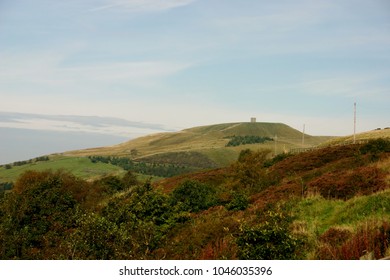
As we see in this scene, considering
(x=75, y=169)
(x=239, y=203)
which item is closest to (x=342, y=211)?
(x=239, y=203)

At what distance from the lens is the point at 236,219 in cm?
1995

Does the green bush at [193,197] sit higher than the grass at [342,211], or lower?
lower

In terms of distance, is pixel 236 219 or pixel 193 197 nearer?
pixel 236 219

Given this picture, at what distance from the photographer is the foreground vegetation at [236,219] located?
11.6 m

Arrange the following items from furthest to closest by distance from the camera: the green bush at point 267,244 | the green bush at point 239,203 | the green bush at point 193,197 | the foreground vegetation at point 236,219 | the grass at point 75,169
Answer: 1. the grass at point 75,169
2. the green bush at point 193,197
3. the green bush at point 239,203
4. the foreground vegetation at point 236,219
5. the green bush at point 267,244

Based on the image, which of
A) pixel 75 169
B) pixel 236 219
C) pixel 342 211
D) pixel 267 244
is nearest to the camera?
pixel 267 244

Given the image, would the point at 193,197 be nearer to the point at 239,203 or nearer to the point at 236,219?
the point at 239,203

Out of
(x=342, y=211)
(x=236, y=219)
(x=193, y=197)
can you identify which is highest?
(x=342, y=211)

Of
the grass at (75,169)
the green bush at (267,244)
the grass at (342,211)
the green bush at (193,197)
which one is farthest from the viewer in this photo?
the grass at (75,169)

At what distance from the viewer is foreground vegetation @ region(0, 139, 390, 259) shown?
11.6 m

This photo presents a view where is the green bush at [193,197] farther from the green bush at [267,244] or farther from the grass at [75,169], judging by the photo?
the grass at [75,169]

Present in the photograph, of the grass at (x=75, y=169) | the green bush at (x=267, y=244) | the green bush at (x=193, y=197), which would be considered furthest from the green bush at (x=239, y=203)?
the grass at (x=75, y=169)

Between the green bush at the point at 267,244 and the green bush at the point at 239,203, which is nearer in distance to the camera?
the green bush at the point at 267,244

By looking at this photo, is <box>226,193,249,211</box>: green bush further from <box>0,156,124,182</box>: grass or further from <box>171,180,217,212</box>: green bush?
<box>0,156,124,182</box>: grass
